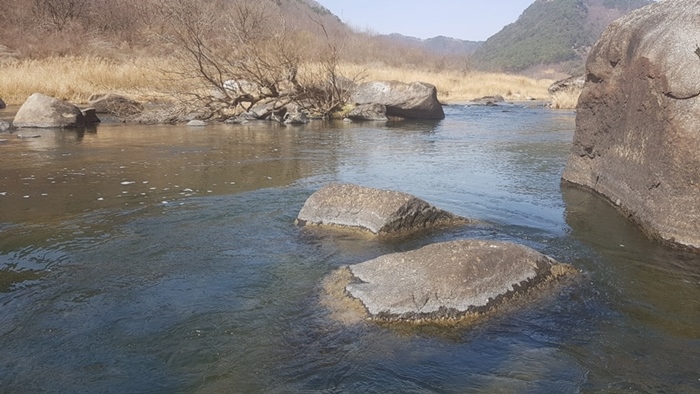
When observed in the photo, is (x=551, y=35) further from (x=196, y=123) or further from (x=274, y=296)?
(x=274, y=296)

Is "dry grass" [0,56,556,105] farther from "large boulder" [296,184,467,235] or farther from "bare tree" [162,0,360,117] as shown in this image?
"large boulder" [296,184,467,235]

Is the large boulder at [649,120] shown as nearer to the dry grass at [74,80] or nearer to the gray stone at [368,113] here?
the gray stone at [368,113]

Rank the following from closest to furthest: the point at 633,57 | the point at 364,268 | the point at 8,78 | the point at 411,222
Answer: the point at 364,268 < the point at 411,222 < the point at 633,57 < the point at 8,78

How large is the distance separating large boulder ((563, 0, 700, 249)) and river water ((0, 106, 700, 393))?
13.6 inches

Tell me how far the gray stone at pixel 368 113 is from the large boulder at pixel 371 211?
14606 millimetres

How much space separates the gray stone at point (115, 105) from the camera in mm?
20203

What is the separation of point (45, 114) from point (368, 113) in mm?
10764

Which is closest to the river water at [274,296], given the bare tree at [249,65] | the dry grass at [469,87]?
the bare tree at [249,65]

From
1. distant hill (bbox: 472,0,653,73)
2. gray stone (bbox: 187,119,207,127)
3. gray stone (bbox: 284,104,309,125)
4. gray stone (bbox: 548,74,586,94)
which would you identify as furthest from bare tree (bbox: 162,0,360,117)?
distant hill (bbox: 472,0,653,73)

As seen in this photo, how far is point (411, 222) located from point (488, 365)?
287cm

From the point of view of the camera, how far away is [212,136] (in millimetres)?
15203

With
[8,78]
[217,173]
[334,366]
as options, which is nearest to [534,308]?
[334,366]

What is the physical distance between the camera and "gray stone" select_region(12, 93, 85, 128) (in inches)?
643

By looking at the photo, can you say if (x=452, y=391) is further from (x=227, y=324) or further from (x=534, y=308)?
(x=227, y=324)
